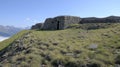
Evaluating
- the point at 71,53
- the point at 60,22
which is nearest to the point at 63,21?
→ the point at 60,22

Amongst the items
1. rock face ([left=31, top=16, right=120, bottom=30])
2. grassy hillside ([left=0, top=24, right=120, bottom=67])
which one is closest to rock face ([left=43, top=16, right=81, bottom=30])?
rock face ([left=31, top=16, right=120, bottom=30])

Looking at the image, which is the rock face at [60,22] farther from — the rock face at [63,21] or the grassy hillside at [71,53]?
the grassy hillside at [71,53]

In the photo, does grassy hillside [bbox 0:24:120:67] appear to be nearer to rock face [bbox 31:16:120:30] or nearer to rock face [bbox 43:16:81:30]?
rock face [bbox 31:16:120:30]

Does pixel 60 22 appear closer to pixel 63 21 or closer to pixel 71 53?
pixel 63 21

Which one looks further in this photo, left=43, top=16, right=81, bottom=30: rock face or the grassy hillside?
left=43, top=16, right=81, bottom=30: rock face

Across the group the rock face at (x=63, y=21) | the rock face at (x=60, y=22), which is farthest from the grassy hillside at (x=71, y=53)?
the rock face at (x=60, y=22)

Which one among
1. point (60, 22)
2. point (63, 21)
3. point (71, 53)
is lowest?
point (71, 53)

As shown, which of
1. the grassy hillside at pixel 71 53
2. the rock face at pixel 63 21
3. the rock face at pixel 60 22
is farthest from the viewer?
the rock face at pixel 60 22

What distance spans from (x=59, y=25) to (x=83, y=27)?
7.46m

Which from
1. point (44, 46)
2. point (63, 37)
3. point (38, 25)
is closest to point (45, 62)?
point (44, 46)

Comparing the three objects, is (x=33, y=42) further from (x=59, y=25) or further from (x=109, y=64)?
(x=59, y=25)

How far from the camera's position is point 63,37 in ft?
81.6

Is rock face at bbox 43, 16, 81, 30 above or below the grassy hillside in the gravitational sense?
above

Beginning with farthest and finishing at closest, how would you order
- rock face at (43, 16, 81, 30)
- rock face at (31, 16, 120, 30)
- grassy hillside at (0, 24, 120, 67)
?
rock face at (43, 16, 81, 30)
rock face at (31, 16, 120, 30)
grassy hillside at (0, 24, 120, 67)
